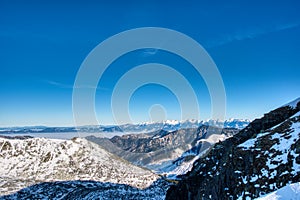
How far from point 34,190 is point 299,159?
178629mm

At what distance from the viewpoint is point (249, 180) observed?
42438mm

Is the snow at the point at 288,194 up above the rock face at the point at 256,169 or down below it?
above

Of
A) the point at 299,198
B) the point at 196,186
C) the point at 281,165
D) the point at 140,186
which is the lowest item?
the point at 140,186

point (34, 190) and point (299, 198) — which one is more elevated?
point (299, 198)

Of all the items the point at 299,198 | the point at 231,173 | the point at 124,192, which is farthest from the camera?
the point at 124,192

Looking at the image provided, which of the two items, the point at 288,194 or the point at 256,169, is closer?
the point at 288,194

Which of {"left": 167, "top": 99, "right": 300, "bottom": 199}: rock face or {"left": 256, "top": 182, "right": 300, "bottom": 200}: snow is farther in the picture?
{"left": 167, "top": 99, "right": 300, "bottom": 199}: rock face

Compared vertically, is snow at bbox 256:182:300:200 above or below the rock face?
above

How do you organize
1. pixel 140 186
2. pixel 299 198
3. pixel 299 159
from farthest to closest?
pixel 140 186
pixel 299 159
pixel 299 198

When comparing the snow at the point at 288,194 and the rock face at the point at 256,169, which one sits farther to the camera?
the rock face at the point at 256,169

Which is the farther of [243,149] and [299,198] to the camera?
[243,149]

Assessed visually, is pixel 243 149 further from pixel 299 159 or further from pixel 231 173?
pixel 299 159

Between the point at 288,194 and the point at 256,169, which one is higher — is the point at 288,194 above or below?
above

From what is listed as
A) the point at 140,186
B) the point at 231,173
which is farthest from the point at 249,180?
the point at 140,186
